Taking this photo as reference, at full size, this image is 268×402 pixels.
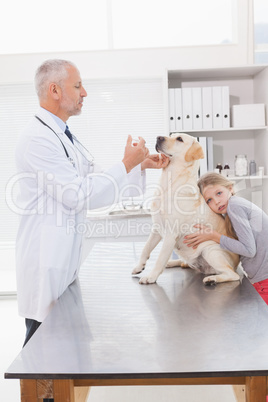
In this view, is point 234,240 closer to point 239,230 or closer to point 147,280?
point 239,230

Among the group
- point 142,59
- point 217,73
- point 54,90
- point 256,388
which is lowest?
point 256,388

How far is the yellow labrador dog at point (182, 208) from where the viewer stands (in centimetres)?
184

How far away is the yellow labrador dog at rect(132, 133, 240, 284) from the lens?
184 cm

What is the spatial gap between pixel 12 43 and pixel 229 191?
9.13ft

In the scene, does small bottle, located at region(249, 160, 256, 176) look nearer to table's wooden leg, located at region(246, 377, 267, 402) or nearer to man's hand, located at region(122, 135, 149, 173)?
man's hand, located at region(122, 135, 149, 173)

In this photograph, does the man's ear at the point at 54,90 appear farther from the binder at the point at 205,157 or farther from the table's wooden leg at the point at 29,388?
the binder at the point at 205,157

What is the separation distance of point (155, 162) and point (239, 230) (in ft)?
1.49

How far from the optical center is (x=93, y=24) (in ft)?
13.0

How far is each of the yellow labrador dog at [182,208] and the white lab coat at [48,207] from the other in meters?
0.18

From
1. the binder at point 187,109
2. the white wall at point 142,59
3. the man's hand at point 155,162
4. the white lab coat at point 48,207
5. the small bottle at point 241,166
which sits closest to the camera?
the white lab coat at point 48,207

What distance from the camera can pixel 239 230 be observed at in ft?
6.08

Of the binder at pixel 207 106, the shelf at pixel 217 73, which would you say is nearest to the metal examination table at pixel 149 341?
the binder at pixel 207 106

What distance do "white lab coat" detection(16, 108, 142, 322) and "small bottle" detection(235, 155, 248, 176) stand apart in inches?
75.3

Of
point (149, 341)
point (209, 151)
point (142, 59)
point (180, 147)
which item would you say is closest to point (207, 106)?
point (209, 151)
